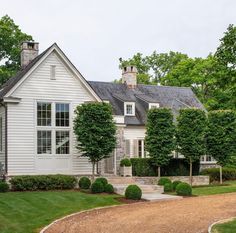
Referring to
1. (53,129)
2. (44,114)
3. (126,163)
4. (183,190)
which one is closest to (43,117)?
(44,114)

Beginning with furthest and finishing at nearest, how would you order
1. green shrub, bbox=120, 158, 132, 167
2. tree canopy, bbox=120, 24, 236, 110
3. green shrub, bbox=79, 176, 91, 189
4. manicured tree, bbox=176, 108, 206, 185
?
green shrub, bbox=120, 158, 132, 167
manicured tree, bbox=176, 108, 206, 185
green shrub, bbox=79, 176, 91, 189
tree canopy, bbox=120, 24, 236, 110

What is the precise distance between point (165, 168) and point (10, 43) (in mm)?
20418

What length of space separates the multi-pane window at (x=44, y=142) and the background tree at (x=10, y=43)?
17.6m

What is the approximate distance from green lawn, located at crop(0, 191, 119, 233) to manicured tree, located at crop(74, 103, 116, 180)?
308 cm

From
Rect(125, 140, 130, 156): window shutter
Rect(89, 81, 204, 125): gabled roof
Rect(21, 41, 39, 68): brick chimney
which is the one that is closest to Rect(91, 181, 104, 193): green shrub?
Rect(125, 140, 130, 156): window shutter

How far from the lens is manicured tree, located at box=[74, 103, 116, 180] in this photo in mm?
26453

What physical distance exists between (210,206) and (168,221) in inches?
167

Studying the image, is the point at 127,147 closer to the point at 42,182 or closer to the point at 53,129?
the point at 53,129

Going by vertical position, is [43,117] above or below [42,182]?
above

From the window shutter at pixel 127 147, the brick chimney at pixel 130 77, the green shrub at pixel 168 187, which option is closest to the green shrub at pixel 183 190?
the green shrub at pixel 168 187

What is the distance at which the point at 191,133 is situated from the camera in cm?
3086

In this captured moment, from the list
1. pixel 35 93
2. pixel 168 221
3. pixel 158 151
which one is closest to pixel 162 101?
pixel 158 151

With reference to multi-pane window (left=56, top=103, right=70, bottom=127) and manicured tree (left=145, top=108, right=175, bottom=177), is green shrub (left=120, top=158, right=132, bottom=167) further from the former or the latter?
multi-pane window (left=56, top=103, right=70, bottom=127)

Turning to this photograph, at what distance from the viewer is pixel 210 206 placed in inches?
786
